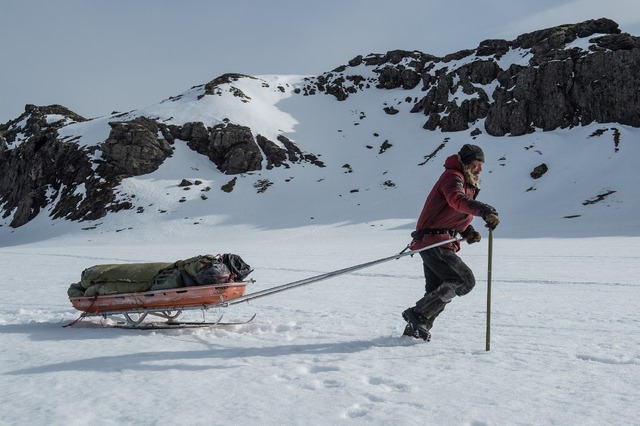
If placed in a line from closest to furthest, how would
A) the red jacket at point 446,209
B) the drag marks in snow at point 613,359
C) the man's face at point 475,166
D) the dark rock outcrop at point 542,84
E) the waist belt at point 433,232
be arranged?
the drag marks in snow at point 613,359, the red jacket at point 446,209, the man's face at point 475,166, the waist belt at point 433,232, the dark rock outcrop at point 542,84

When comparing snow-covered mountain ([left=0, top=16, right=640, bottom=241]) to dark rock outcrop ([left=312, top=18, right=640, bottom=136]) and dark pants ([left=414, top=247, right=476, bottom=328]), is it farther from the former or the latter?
dark pants ([left=414, top=247, right=476, bottom=328])

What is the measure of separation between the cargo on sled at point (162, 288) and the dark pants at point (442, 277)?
2.55 meters

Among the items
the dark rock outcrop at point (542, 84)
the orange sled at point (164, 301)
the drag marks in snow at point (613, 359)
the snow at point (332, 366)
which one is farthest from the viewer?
the dark rock outcrop at point (542, 84)

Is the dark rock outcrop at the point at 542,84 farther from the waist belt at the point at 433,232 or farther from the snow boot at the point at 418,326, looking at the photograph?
the snow boot at the point at 418,326

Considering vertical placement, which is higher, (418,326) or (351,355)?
(418,326)

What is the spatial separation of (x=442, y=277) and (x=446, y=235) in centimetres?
48

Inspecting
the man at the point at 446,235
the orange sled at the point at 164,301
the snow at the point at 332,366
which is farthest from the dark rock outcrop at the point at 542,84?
the orange sled at the point at 164,301

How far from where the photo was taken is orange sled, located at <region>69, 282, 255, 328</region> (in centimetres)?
618

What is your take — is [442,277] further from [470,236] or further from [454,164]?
[454,164]

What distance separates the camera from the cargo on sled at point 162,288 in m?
6.21

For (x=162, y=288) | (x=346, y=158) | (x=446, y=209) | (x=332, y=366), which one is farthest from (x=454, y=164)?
(x=346, y=158)

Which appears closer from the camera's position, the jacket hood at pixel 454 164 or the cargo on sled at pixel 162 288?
the jacket hood at pixel 454 164

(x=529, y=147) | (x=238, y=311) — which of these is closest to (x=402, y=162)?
(x=529, y=147)

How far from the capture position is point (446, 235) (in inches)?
211
